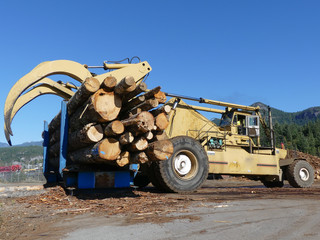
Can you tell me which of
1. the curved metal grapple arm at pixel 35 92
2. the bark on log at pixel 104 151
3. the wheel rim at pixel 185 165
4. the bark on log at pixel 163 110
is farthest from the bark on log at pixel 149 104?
the curved metal grapple arm at pixel 35 92

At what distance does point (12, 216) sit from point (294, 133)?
87732 mm

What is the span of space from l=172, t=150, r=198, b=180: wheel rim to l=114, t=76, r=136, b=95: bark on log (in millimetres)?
2711

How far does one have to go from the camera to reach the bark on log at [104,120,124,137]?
6.19 meters

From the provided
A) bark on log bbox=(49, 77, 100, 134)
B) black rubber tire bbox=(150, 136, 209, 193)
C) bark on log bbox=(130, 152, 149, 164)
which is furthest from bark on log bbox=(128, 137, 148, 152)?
black rubber tire bbox=(150, 136, 209, 193)

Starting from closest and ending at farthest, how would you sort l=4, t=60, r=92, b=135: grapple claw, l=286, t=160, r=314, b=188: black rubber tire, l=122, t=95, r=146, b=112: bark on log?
l=122, t=95, r=146, b=112: bark on log < l=4, t=60, r=92, b=135: grapple claw < l=286, t=160, r=314, b=188: black rubber tire

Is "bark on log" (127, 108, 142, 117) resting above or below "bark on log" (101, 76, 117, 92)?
below

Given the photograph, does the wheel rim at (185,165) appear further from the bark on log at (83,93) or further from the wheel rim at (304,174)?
the wheel rim at (304,174)

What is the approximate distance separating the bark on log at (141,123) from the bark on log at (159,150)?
0.44m

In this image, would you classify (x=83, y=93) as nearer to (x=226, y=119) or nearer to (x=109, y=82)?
(x=109, y=82)

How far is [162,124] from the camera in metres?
6.84

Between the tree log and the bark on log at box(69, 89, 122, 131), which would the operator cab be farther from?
the bark on log at box(69, 89, 122, 131)

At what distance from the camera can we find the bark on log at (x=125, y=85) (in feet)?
20.0

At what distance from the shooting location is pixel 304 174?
40.2 feet

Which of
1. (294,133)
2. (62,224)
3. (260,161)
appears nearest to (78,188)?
(62,224)
